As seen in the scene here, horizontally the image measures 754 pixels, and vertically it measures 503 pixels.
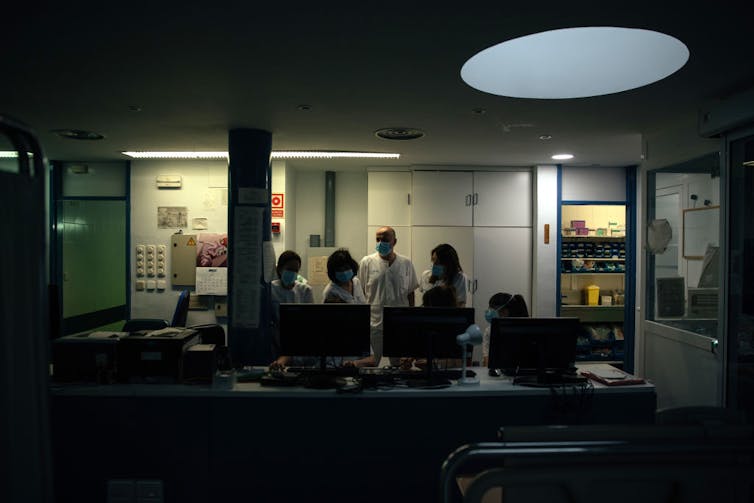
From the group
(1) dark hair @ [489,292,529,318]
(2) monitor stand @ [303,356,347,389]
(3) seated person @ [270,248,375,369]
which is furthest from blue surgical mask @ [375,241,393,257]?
(2) monitor stand @ [303,356,347,389]

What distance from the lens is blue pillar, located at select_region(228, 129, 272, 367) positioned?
15.0ft

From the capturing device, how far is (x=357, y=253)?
7.65m

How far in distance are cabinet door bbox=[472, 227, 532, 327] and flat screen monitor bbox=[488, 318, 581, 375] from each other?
3383mm

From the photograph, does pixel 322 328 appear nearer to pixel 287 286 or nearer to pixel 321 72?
pixel 287 286

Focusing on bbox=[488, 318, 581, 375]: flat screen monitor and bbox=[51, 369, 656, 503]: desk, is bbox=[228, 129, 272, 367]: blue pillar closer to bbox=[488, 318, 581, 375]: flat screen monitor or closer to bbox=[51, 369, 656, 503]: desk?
bbox=[51, 369, 656, 503]: desk

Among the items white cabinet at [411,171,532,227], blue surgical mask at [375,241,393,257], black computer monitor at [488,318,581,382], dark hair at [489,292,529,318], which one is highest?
white cabinet at [411,171,532,227]

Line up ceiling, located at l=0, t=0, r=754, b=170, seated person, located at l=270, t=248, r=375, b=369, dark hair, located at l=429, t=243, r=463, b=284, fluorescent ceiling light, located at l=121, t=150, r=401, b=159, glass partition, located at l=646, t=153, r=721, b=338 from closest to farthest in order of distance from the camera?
ceiling, located at l=0, t=0, r=754, b=170
glass partition, located at l=646, t=153, r=721, b=338
seated person, located at l=270, t=248, r=375, b=369
dark hair, located at l=429, t=243, r=463, b=284
fluorescent ceiling light, located at l=121, t=150, r=401, b=159

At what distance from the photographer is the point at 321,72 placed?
3012 millimetres

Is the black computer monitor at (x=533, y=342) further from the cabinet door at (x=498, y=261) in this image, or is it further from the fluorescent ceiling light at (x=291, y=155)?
the cabinet door at (x=498, y=261)

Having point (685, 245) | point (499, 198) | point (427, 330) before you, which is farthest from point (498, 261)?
point (427, 330)

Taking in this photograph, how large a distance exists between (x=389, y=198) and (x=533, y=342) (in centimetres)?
379

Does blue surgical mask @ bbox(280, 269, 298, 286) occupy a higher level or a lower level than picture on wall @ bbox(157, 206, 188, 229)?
lower

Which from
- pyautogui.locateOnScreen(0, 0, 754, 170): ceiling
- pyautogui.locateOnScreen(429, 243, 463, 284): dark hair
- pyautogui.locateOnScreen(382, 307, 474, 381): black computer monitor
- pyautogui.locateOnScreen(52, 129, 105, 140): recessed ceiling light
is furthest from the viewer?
pyautogui.locateOnScreen(429, 243, 463, 284): dark hair

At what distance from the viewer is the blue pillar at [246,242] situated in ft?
15.0
